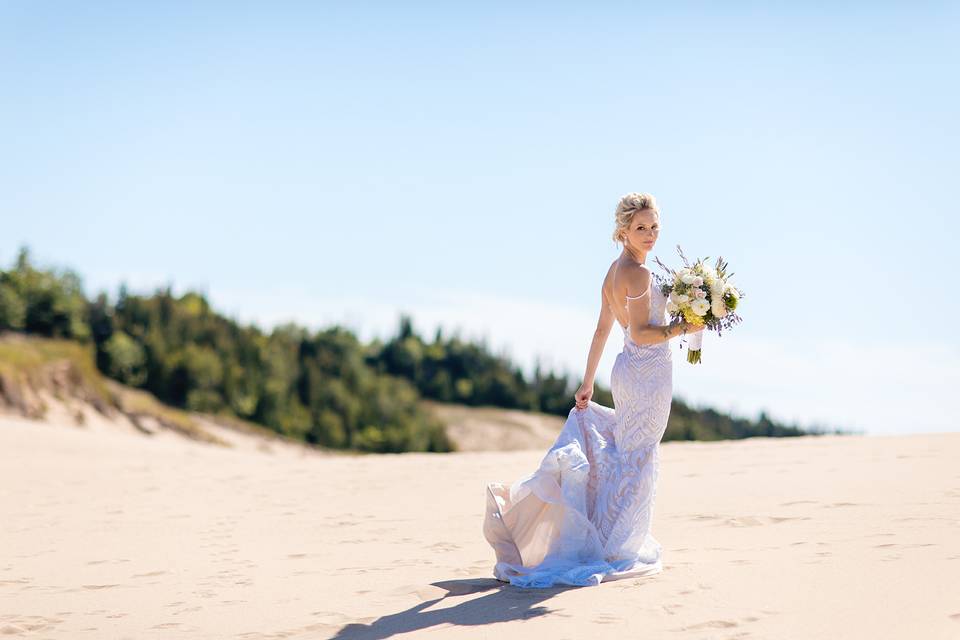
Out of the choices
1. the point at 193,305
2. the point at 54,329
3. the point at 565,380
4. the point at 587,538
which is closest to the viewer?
the point at 587,538

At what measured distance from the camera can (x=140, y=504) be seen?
507 inches

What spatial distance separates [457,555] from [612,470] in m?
2.14

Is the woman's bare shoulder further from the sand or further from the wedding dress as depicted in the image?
the sand

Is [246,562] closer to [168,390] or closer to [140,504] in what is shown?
[140,504]

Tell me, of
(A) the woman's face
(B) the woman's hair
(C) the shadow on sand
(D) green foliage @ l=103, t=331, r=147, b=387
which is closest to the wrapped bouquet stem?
(A) the woman's face

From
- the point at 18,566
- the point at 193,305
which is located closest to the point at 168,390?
the point at 193,305

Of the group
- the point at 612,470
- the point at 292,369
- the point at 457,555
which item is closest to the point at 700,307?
the point at 612,470

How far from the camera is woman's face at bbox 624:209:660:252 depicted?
6707mm

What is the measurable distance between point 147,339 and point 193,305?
17.9m

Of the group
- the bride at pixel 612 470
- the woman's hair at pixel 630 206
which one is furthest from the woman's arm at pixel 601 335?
the woman's hair at pixel 630 206

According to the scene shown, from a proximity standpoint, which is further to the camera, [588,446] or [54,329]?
[54,329]

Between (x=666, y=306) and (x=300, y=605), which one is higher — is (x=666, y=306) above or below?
above

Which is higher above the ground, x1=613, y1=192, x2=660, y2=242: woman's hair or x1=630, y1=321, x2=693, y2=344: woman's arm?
x1=613, y1=192, x2=660, y2=242: woman's hair

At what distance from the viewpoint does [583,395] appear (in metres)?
7.10
